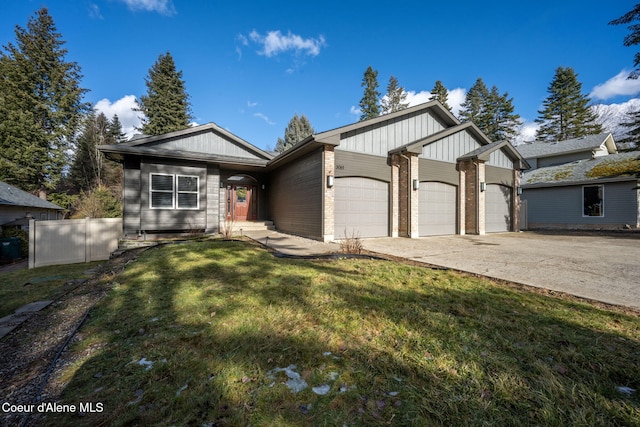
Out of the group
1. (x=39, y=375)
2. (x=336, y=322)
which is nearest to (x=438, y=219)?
(x=336, y=322)

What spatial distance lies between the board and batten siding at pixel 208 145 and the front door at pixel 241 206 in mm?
1831

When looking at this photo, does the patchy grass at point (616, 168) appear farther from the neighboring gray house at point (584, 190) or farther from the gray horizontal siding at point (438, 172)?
the gray horizontal siding at point (438, 172)

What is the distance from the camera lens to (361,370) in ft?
6.40

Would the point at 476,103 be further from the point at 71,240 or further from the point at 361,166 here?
the point at 71,240

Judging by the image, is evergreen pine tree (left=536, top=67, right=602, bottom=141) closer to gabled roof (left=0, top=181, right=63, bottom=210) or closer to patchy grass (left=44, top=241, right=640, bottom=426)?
patchy grass (left=44, top=241, right=640, bottom=426)

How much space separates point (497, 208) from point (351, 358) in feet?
49.1

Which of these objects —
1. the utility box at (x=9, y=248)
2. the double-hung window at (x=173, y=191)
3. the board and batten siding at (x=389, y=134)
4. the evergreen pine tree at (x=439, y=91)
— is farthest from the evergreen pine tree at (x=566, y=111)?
the utility box at (x=9, y=248)

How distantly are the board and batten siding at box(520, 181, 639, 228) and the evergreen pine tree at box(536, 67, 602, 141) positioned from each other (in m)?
20.8

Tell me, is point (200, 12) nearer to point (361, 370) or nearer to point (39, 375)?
point (39, 375)

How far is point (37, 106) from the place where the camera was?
2058 cm

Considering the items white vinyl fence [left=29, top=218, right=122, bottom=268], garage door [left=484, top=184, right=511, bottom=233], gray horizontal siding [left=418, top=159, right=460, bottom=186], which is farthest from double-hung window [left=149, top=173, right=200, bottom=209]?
garage door [left=484, top=184, right=511, bottom=233]

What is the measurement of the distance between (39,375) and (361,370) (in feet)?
8.64

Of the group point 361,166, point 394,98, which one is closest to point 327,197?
point 361,166

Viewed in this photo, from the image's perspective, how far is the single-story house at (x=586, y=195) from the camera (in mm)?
14070
